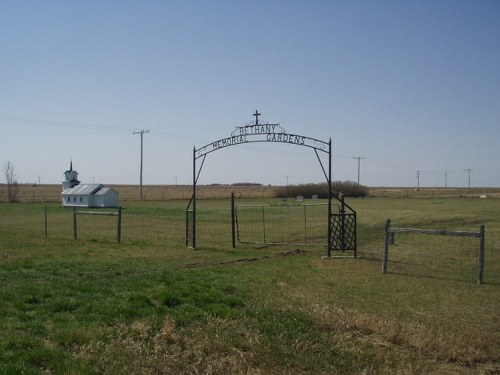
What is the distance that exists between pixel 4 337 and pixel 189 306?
9.04ft

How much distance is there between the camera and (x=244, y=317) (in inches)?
300

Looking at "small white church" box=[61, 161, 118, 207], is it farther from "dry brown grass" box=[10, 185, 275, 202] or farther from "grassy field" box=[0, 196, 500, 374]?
"grassy field" box=[0, 196, 500, 374]

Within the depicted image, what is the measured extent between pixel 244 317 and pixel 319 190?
89212mm

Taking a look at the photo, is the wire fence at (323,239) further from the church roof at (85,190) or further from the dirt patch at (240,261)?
the church roof at (85,190)

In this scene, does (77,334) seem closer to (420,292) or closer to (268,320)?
(268,320)

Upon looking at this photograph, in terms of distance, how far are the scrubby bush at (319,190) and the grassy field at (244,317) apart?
80977 mm

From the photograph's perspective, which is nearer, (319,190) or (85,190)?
(85,190)

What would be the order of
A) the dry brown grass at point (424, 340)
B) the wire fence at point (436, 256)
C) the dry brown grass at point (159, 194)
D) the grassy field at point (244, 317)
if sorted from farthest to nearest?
the dry brown grass at point (159, 194) → the wire fence at point (436, 256) → the dry brown grass at point (424, 340) → the grassy field at point (244, 317)

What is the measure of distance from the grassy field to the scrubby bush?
8098 centimetres

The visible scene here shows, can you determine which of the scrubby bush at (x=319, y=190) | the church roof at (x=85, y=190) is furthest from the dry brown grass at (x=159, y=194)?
the church roof at (x=85, y=190)

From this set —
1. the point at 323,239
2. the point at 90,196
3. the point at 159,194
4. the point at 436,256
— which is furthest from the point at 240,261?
the point at 159,194

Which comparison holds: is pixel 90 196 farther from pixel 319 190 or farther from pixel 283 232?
pixel 319 190

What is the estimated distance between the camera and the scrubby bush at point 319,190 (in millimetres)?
95688

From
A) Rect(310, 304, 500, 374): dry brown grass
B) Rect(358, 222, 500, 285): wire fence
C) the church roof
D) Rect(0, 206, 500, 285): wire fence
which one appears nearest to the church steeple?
the church roof
